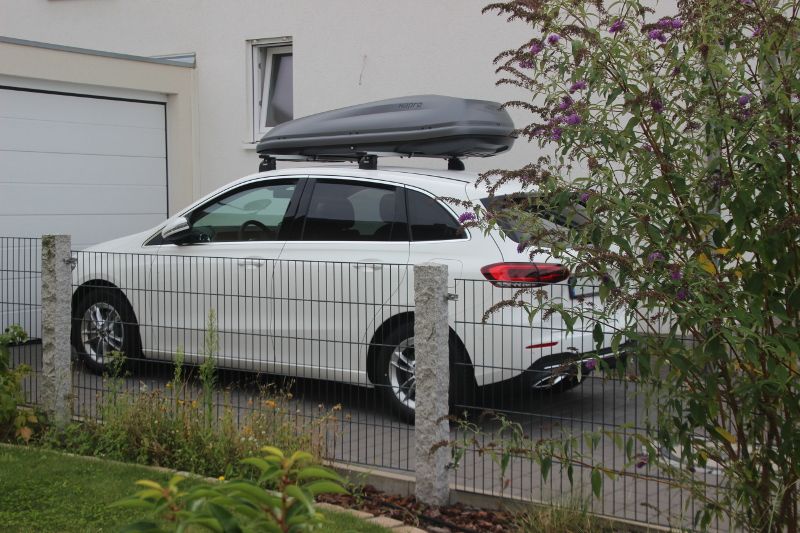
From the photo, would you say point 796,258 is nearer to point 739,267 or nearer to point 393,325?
point 739,267

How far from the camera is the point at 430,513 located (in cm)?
570

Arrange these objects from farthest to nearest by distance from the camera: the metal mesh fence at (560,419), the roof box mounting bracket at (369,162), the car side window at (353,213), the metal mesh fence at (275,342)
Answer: the roof box mounting bracket at (369,162) → the car side window at (353,213) → the metal mesh fence at (275,342) → the metal mesh fence at (560,419)

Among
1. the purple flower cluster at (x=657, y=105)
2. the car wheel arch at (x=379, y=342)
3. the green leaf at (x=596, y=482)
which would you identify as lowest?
the green leaf at (x=596, y=482)

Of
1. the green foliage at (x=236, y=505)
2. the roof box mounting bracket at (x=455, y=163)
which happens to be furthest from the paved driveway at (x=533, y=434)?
the green foliage at (x=236, y=505)

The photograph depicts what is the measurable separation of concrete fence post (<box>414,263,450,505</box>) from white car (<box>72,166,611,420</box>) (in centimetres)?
31

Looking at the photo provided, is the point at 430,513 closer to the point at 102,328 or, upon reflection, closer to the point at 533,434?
the point at 533,434

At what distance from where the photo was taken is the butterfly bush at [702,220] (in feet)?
13.4

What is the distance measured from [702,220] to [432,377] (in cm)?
201

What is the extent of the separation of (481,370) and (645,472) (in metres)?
1.07

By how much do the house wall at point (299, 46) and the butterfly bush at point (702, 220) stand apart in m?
6.87

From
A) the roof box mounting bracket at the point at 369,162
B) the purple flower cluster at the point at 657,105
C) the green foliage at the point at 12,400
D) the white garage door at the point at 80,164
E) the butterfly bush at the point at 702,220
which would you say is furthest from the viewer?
the white garage door at the point at 80,164

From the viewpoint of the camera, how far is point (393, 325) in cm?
748

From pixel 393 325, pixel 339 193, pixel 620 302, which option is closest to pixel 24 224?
pixel 339 193

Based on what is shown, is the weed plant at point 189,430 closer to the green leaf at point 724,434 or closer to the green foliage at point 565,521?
the green foliage at point 565,521
